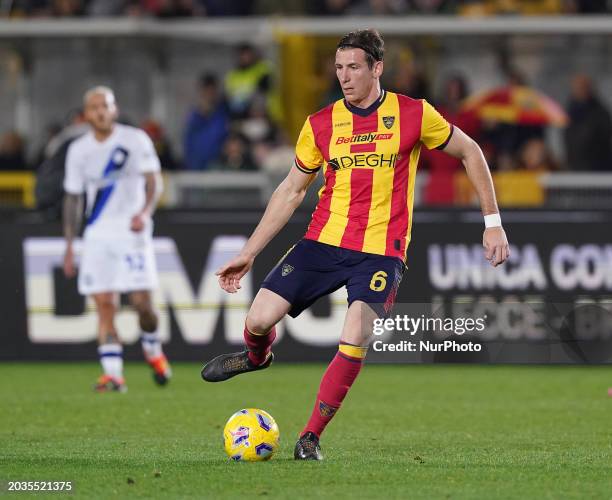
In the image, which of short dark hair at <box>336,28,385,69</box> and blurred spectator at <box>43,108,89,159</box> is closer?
short dark hair at <box>336,28,385,69</box>

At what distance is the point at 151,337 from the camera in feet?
42.7

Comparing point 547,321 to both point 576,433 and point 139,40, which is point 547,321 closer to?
point 576,433

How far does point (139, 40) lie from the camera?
19.4 meters

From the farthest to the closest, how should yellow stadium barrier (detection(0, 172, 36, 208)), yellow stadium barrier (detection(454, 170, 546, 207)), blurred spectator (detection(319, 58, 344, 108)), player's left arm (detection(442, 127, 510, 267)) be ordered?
blurred spectator (detection(319, 58, 344, 108))
yellow stadium barrier (detection(0, 172, 36, 208))
yellow stadium barrier (detection(454, 170, 546, 207))
player's left arm (detection(442, 127, 510, 267))

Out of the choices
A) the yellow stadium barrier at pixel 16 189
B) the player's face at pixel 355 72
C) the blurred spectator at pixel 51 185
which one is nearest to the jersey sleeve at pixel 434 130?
the player's face at pixel 355 72

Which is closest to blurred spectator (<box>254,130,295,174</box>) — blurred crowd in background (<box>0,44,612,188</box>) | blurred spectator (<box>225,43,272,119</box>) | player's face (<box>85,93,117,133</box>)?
blurred crowd in background (<box>0,44,612,188</box>)

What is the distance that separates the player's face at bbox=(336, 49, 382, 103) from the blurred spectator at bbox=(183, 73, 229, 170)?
10009 millimetres

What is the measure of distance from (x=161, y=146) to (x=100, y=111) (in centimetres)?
552

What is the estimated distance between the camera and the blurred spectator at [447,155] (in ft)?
53.1

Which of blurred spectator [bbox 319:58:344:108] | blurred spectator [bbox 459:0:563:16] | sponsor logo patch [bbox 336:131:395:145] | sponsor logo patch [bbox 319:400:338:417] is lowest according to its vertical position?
sponsor logo patch [bbox 319:400:338:417]

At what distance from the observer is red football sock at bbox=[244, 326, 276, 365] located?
8.22 m

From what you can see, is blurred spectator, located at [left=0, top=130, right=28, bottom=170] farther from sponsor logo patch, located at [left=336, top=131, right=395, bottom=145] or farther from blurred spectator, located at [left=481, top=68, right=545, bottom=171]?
sponsor logo patch, located at [left=336, top=131, right=395, bottom=145]

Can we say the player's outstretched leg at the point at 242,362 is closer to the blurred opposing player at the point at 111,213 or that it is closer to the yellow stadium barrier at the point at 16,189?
the blurred opposing player at the point at 111,213

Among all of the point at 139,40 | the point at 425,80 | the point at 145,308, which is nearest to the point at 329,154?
the point at 145,308
